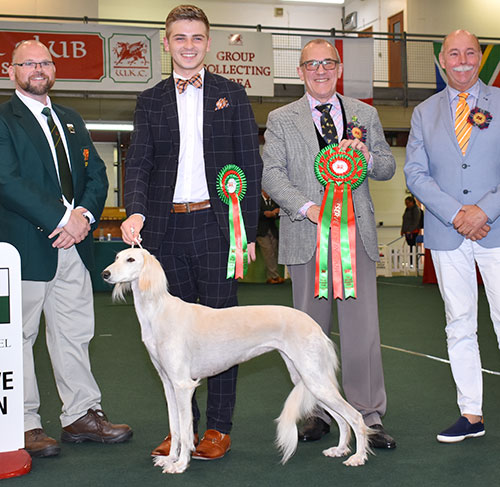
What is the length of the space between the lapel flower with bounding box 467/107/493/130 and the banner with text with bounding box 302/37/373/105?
7.68 metres

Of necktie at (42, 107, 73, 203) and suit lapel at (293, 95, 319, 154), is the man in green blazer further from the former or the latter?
suit lapel at (293, 95, 319, 154)

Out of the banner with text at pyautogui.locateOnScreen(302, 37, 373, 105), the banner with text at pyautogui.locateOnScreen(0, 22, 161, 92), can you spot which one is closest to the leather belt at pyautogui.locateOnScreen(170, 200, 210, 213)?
the banner with text at pyautogui.locateOnScreen(0, 22, 161, 92)

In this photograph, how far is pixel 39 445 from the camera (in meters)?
3.08

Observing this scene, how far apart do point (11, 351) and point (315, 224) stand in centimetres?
151

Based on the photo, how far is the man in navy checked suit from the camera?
2.94 metres

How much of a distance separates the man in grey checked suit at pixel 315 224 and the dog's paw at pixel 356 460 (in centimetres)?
33

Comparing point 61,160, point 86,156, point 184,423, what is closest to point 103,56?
point 86,156

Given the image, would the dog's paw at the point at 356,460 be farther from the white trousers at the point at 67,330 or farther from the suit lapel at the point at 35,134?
the suit lapel at the point at 35,134

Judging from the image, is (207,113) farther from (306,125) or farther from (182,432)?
(182,432)

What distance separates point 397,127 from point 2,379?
1125 cm

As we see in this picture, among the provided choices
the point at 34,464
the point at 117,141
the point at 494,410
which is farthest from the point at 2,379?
the point at 117,141

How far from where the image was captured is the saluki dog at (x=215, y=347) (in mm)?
2779

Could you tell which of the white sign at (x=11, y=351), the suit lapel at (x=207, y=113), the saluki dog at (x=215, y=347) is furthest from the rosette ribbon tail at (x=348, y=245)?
the white sign at (x=11, y=351)

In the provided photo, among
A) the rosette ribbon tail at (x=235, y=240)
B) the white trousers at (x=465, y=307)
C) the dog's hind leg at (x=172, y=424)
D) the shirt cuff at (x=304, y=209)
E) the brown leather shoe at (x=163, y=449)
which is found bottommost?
the brown leather shoe at (x=163, y=449)
